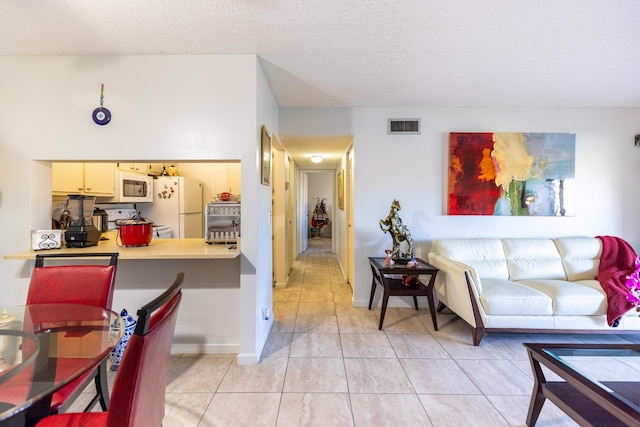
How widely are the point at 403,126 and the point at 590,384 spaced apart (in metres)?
2.80

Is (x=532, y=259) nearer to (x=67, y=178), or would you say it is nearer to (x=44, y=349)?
(x=44, y=349)

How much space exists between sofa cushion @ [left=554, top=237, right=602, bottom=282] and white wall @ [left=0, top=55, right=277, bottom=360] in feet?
10.8

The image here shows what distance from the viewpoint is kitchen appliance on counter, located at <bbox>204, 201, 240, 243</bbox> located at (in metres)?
2.32

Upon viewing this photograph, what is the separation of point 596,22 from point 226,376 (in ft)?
11.4

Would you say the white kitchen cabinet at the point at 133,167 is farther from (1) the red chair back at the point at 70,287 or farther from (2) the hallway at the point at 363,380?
(2) the hallway at the point at 363,380

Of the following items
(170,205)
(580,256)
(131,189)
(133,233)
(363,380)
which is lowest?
(363,380)

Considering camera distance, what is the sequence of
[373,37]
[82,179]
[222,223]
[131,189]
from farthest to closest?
[131,189] < [82,179] < [222,223] < [373,37]

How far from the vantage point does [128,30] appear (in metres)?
1.88

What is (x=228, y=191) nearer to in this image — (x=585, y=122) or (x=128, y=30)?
(x=128, y=30)

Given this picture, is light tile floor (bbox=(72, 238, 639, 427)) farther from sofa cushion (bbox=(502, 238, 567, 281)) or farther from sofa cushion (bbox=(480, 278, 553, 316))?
sofa cushion (bbox=(502, 238, 567, 281))

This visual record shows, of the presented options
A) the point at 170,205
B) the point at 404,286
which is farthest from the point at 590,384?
the point at 170,205

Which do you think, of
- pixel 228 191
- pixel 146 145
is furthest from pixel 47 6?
pixel 228 191

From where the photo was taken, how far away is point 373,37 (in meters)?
1.97

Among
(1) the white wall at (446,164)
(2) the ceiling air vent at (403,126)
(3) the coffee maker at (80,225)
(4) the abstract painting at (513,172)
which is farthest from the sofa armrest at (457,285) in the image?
(3) the coffee maker at (80,225)
